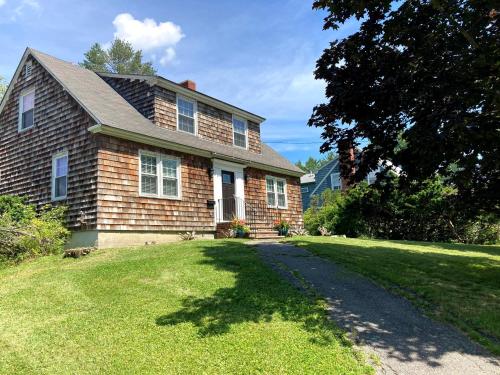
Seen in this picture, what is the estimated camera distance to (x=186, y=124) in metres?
16.8

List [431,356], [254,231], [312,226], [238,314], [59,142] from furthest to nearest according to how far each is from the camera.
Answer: [312,226] → [254,231] → [59,142] → [238,314] → [431,356]

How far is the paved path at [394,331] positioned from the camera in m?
4.61

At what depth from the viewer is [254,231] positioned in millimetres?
16375

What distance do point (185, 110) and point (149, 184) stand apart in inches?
174

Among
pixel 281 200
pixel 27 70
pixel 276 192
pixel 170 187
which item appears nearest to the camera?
pixel 170 187

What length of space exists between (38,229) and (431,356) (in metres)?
11.2

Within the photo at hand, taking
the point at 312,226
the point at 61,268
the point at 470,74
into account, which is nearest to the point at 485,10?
the point at 470,74

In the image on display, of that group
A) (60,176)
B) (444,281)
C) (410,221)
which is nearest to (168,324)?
(444,281)

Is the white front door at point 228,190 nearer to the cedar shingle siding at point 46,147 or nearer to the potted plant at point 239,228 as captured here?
the potted plant at point 239,228

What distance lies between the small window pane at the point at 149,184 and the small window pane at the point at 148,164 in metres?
0.17

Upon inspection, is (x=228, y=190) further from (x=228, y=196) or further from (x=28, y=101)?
(x=28, y=101)

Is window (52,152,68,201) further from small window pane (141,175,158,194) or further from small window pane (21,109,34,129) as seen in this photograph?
small window pane (21,109,34,129)

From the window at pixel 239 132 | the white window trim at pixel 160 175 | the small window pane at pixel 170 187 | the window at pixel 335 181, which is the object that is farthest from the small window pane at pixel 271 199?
the window at pixel 335 181

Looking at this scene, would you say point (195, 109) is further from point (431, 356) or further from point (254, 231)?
point (431, 356)
